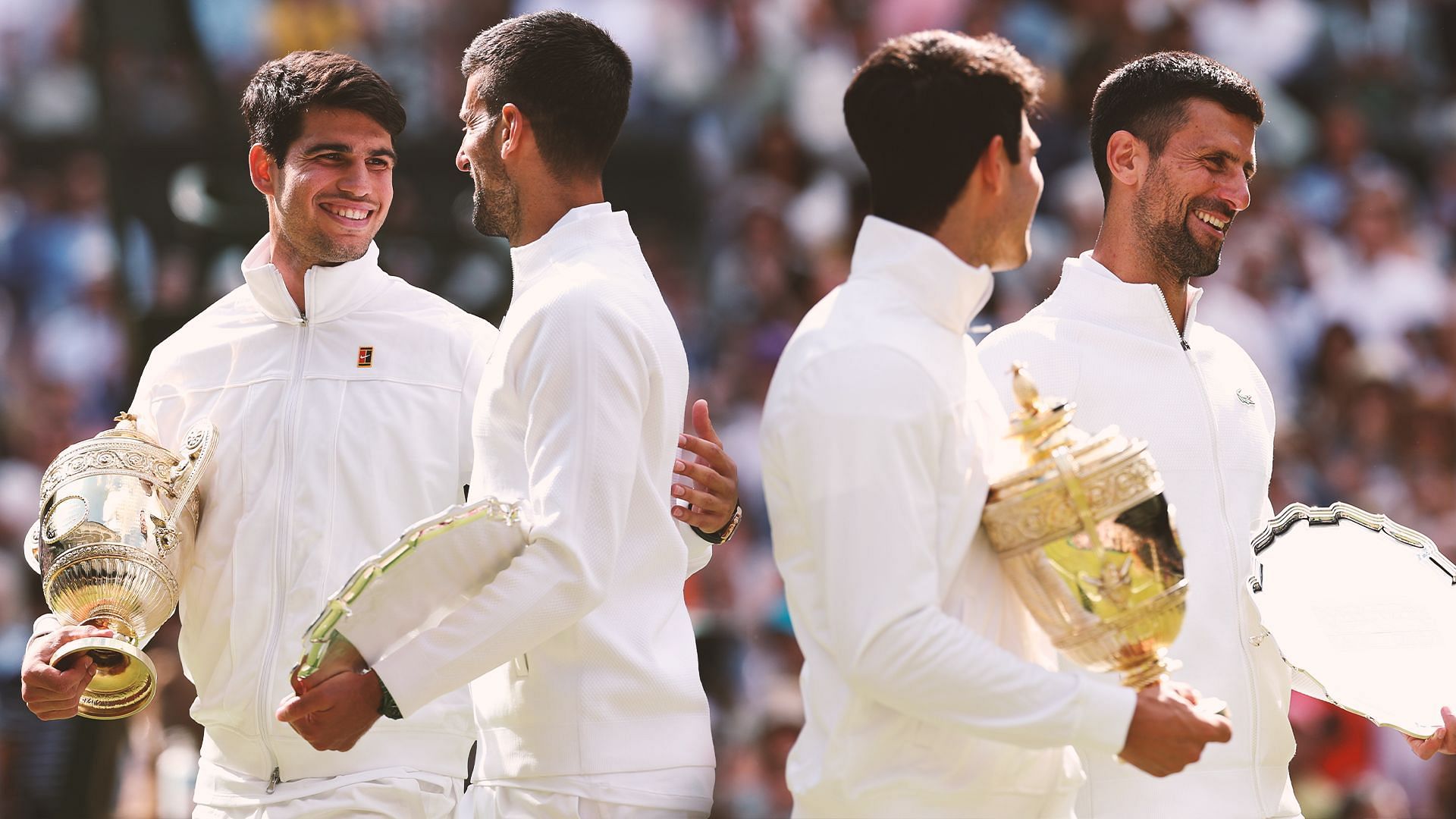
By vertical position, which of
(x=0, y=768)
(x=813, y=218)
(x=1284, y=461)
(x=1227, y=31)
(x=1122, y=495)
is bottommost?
(x=0, y=768)

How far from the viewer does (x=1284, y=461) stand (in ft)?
29.8

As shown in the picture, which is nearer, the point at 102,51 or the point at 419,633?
the point at 419,633

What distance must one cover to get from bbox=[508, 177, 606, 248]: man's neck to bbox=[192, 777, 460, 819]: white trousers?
124cm

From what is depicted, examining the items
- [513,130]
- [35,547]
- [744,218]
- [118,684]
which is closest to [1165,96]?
[513,130]

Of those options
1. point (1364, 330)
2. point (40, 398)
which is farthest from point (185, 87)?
point (1364, 330)

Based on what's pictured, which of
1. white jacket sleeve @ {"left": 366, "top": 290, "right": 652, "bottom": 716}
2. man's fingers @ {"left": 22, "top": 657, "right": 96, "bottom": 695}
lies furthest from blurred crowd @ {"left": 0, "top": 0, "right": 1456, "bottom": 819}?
white jacket sleeve @ {"left": 366, "top": 290, "right": 652, "bottom": 716}

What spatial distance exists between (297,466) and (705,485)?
3.15ft

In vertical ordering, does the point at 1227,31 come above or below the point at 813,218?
above

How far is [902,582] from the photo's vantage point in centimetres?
289

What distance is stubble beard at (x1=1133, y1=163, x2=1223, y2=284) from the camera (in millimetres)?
4348

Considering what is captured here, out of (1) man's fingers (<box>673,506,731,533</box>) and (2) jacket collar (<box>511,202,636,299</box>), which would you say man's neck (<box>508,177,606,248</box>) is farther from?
(1) man's fingers (<box>673,506,731,533</box>)

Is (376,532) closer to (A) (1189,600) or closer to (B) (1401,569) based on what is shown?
(A) (1189,600)

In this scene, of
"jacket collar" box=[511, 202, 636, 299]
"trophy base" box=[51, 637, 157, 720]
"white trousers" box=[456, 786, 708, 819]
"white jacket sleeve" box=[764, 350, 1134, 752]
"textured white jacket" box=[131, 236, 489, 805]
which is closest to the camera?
"white jacket sleeve" box=[764, 350, 1134, 752]

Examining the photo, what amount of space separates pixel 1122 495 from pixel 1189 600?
3.69ft
